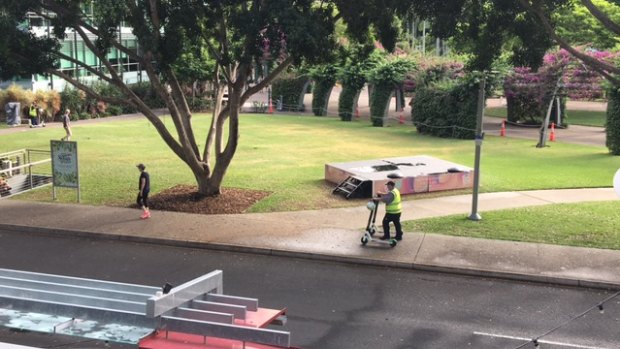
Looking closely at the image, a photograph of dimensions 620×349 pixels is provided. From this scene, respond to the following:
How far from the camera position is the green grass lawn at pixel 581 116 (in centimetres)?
4319

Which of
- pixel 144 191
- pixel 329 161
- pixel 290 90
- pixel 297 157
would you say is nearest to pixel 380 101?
pixel 290 90

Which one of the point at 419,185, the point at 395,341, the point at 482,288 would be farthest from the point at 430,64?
the point at 395,341

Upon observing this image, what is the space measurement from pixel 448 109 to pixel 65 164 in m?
22.6

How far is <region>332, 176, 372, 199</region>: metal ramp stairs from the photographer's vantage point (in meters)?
18.6

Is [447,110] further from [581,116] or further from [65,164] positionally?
[65,164]

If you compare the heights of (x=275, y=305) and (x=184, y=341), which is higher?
(x=184, y=341)

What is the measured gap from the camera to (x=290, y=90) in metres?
52.9

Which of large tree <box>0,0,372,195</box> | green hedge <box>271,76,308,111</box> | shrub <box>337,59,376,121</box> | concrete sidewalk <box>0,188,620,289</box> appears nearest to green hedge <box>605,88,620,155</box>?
concrete sidewalk <box>0,188,620,289</box>

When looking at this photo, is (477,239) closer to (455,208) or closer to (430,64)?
(455,208)

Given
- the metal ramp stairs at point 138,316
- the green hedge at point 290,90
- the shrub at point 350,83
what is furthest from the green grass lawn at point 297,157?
the metal ramp stairs at point 138,316

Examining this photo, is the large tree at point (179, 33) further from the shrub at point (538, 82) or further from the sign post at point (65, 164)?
the shrub at point (538, 82)

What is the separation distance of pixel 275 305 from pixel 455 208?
8.51 metres

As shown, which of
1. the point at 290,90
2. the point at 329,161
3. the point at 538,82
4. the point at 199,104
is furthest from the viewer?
the point at 290,90

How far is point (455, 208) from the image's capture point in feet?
57.2
